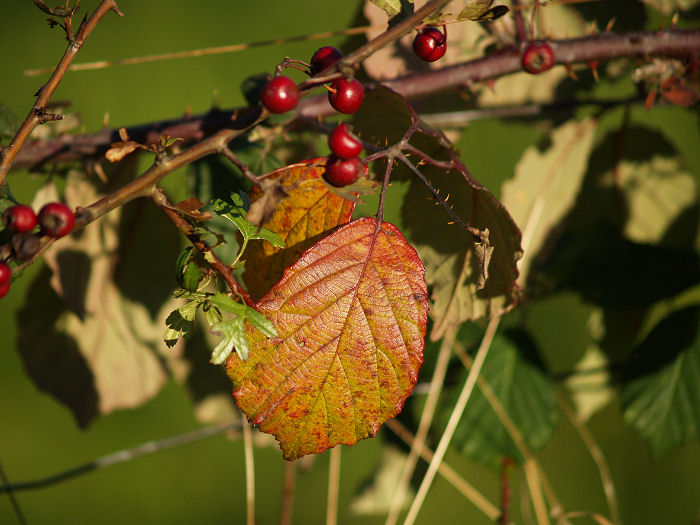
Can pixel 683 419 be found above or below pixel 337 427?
below

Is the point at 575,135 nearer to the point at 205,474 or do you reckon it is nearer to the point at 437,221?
the point at 437,221

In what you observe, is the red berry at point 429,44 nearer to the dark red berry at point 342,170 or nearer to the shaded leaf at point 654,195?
the dark red berry at point 342,170

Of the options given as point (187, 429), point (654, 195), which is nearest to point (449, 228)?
point (654, 195)

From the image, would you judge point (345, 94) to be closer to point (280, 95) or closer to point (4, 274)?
point (280, 95)

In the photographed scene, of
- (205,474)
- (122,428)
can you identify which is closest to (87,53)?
(122,428)

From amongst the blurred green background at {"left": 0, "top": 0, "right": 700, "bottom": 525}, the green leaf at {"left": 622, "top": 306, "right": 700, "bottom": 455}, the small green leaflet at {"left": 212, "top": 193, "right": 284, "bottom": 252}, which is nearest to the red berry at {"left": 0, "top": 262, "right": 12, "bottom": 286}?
the small green leaflet at {"left": 212, "top": 193, "right": 284, "bottom": 252}

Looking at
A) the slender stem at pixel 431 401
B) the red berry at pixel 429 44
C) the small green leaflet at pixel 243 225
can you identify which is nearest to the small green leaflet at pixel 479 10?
the red berry at pixel 429 44
